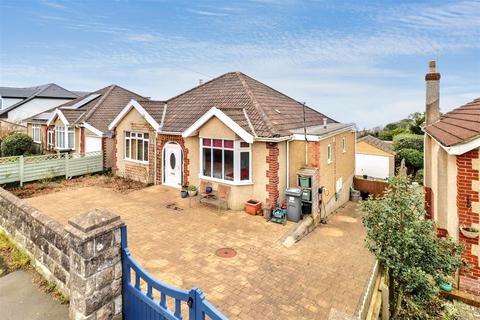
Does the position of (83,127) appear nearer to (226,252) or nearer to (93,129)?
(93,129)

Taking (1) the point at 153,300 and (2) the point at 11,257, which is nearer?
(1) the point at 153,300

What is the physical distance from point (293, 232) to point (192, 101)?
1129 cm

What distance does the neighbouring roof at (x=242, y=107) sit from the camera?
13.6m

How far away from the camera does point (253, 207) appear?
1285cm

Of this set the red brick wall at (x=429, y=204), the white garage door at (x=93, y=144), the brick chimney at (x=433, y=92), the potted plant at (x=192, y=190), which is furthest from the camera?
the white garage door at (x=93, y=144)

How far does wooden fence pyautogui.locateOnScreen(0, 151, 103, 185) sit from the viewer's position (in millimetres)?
16672

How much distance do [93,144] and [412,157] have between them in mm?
27175

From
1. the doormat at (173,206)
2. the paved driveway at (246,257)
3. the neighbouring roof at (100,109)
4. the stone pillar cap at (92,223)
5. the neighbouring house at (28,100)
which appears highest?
the neighbouring house at (28,100)

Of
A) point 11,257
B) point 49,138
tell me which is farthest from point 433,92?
point 49,138

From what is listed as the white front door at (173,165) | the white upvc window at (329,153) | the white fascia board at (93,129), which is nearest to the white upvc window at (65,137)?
the white fascia board at (93,129)

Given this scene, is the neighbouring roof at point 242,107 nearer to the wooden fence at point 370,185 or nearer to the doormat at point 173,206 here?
the doormat at point 173,206

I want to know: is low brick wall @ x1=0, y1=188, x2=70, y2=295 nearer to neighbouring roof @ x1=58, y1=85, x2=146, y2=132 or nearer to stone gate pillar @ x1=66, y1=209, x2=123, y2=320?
stone gate pillar @ x1=66, y1=209, x2=123, y2=320

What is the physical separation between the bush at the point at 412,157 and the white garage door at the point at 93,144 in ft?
85.3

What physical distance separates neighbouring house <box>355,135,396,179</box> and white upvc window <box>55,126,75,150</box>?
84.5 ft
